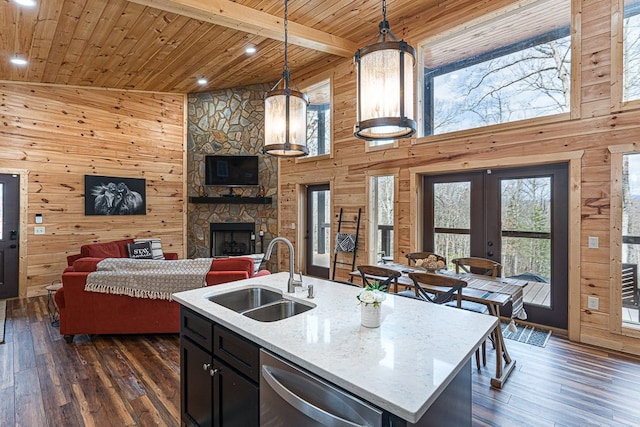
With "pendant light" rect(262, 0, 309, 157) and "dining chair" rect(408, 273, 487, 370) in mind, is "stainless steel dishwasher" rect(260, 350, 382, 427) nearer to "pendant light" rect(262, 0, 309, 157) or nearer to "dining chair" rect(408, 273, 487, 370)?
"pendant light" rect(262, 0, 309, 157)

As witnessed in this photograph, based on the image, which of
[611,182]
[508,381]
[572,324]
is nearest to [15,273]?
[508,381]

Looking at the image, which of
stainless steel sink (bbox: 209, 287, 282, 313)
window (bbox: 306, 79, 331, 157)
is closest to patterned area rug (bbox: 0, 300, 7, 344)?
stainless steel sink (bbox: 209, 287, 282, 313)

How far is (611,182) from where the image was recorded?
3.34m

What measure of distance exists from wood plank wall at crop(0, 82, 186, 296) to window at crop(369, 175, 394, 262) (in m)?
4.09

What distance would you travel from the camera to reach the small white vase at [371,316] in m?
1.56

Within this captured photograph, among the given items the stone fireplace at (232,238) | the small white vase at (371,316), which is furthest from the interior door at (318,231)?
the small white vase at (371,316)

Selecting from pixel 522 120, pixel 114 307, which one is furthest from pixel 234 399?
pixel 522 120

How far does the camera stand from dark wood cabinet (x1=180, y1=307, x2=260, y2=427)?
153cm

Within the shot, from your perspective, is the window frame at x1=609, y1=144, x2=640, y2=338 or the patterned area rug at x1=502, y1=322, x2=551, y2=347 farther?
the patterned area rug at x1=502, y1=322, x2=551, y2=347

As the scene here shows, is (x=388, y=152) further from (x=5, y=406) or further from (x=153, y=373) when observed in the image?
(x=5, y=406)

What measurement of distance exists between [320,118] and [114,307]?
470 cm

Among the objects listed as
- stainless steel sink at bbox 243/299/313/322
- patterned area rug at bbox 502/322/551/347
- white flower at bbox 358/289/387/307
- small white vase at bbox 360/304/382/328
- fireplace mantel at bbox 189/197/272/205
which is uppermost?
fireplace mantel at bbox 189/197/272/205

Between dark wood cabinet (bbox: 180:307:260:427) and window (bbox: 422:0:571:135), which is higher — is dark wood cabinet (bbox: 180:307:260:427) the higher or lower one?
the lower one

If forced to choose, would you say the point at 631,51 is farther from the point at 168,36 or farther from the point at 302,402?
the point at 168,36
